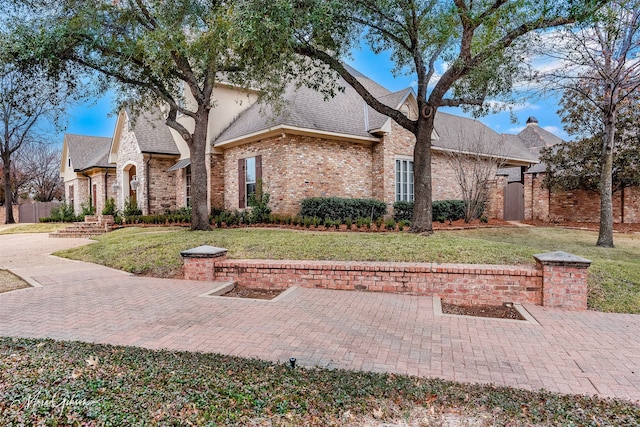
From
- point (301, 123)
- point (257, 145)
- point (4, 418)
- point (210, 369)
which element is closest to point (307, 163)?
point (301, 123)

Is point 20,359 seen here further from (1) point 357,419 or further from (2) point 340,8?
(2) point 340,8

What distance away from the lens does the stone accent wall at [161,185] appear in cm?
1800

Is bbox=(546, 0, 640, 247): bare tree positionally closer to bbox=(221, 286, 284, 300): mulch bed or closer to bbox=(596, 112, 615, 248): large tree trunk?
bbox=(596, 112, 615, 248): large tree trunk

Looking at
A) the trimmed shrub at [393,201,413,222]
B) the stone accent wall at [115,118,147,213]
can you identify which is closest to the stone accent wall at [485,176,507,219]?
the trimmed shrub at [393,201,413,222]

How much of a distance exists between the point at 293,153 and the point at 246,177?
2.76 meters

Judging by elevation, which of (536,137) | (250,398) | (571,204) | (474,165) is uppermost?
(536,137)

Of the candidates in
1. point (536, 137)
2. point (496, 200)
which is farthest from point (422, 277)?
point (536, 137)

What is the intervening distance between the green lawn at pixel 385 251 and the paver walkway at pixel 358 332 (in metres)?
1.14

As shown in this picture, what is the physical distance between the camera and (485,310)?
5.75 m

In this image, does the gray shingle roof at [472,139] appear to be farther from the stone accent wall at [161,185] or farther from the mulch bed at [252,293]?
the mulch bed at [252,293]

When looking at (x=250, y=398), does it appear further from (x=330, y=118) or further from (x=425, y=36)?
(x=330, y=118)

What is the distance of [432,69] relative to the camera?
425 inches

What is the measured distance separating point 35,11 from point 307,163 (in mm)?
9073

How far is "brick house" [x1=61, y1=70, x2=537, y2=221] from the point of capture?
45.5 ft
